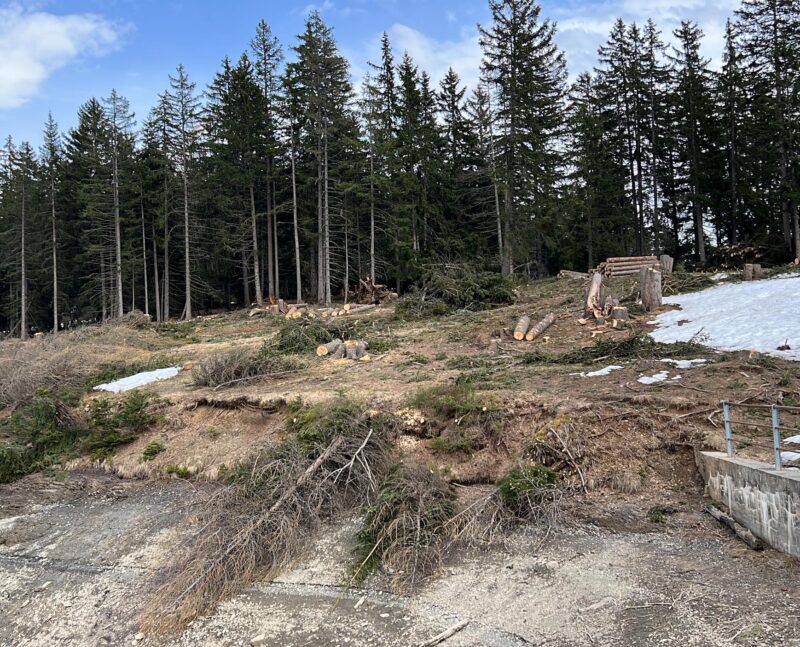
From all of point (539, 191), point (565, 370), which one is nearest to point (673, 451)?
point (565, 370)

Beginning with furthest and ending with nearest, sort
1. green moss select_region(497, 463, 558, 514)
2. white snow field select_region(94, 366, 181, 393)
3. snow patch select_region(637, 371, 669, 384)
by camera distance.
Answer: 1. white snow field select_region(94, 366, 181, 393)
2. snow patch select_region(637, 371, 669, 384)
3. green moss select_region(497, 463, 558, 514)

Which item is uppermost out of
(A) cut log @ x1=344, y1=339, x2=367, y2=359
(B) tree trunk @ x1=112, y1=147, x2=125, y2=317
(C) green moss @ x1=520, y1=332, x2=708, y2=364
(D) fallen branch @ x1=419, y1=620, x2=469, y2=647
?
(B) tree trunk @ x1=112, y1=147, x2=125, y2=317

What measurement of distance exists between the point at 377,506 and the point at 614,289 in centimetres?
1349

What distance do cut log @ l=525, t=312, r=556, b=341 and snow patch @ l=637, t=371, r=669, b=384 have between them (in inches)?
163

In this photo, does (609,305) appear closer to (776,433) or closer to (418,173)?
(776,433)

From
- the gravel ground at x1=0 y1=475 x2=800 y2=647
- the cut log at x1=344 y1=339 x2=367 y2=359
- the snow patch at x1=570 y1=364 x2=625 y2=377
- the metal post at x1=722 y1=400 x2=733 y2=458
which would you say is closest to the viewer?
the gravel ground at x1=0 y1=475 x2=800 y2=647

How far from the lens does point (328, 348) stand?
41.7 ft

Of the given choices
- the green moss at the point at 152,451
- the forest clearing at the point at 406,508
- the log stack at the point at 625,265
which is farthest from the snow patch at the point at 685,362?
the log stack at the point at 625,265

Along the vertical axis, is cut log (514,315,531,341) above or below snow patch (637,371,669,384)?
above

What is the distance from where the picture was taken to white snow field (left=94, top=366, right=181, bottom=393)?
11.4 m

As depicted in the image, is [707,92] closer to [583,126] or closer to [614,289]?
[583,126]

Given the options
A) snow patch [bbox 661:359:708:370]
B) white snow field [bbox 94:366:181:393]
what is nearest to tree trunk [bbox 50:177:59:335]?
white snow field [bbox 94:366:181:393]

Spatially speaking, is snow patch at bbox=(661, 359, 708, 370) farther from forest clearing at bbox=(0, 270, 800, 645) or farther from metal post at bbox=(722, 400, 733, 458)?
metal post at bbox=(722, 400, 733, 458)

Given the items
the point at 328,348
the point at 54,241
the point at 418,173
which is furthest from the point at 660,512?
the point at 54,241
